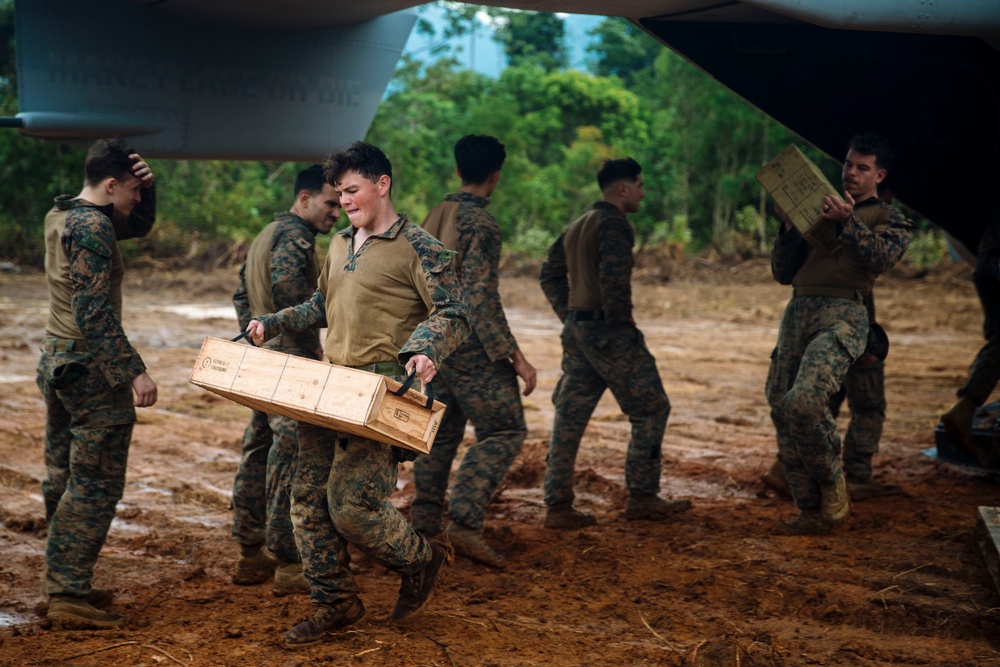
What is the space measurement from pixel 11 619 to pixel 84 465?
0.75m

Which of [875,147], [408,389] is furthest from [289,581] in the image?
[875,147]

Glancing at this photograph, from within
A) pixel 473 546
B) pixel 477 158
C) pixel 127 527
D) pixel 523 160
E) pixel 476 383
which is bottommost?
pixel 127 527

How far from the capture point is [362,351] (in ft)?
13.3

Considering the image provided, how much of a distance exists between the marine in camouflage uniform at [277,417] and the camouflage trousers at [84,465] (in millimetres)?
705

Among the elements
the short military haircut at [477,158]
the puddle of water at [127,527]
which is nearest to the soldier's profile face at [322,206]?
the short military haircut at [477,158]

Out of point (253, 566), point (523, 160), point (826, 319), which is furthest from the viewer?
point (523, 160)

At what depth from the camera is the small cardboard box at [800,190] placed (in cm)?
531

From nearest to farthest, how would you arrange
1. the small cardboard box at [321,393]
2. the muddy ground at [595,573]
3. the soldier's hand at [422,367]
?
the small cardboard box at [321,393]
the soldier's hand at [422,367]
the muddy ground at [595,573]

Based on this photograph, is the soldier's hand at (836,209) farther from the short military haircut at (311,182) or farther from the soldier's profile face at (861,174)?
the short military haircut at (311,182)

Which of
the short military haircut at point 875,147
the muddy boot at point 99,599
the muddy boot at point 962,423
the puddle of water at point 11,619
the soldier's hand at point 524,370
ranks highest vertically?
the short military haircut at point 875,147

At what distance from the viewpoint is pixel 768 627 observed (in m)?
4.39

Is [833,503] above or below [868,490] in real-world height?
above

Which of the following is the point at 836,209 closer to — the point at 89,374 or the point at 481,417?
the point at 481,417

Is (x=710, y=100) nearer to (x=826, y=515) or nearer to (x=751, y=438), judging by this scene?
(x=751, y=438)
